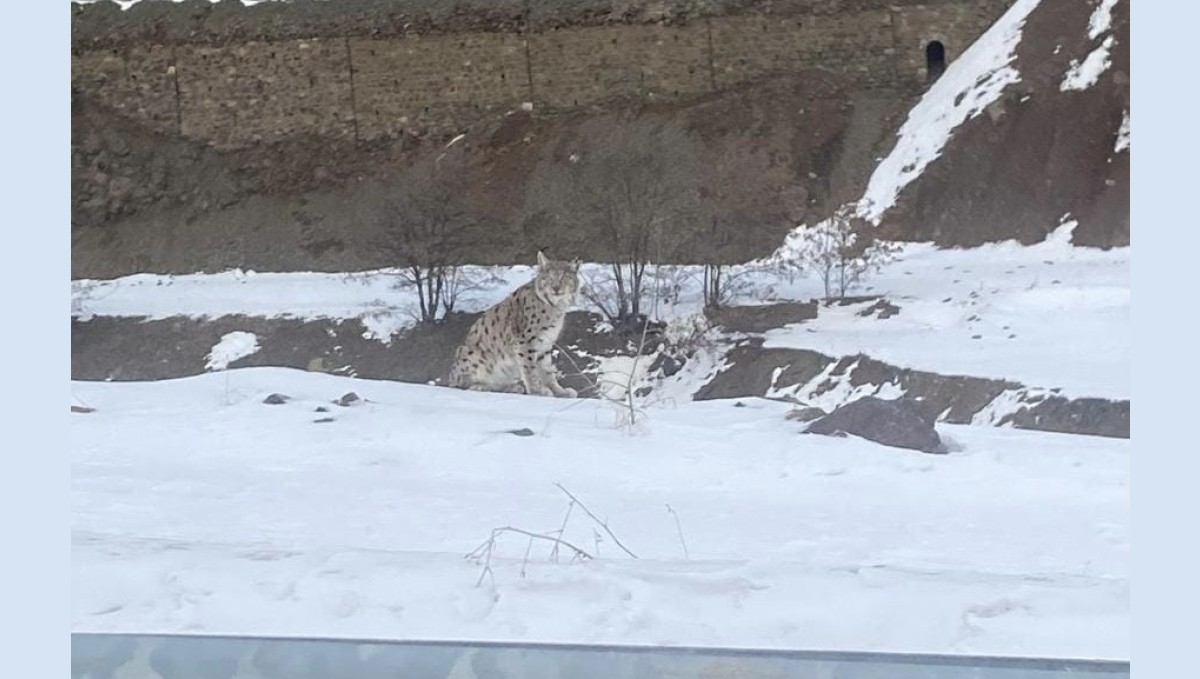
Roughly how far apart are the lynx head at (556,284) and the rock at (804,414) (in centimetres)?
196

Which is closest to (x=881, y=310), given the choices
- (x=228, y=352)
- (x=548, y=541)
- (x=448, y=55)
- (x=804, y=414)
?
(x=804, y=414)

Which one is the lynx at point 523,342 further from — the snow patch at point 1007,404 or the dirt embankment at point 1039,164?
the dirt embankment at point 1039,164

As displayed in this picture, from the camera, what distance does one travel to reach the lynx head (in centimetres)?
729

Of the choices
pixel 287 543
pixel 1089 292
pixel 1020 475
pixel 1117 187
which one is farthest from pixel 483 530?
pixel 1117 187

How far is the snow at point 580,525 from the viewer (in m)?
3.57

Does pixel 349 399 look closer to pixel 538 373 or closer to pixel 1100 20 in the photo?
Result: pixel 538 373

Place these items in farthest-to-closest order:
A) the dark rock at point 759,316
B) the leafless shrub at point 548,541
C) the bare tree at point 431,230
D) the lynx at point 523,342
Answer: the bare tree at point 431,230 < the dark rock at point 759,316 < the lynx at point 523,342 < the leafless shrub at point 548,541

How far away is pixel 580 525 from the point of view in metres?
4.68

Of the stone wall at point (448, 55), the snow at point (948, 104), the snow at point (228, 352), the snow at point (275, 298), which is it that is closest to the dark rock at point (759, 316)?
the snow at point (275, 298)

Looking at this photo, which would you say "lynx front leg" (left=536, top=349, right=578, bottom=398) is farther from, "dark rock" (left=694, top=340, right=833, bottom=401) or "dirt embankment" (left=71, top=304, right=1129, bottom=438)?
"dark rock" (left=694, top=340, right=833, bottom=401)

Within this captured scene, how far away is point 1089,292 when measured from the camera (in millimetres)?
7906

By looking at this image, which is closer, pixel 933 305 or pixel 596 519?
pixel 596 519

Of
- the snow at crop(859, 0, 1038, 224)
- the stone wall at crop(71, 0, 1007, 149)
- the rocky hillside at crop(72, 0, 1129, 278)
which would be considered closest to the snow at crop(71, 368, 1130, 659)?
the rocky hillside at crop(72, 0, 1129, 278)

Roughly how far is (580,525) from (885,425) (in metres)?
1.11
